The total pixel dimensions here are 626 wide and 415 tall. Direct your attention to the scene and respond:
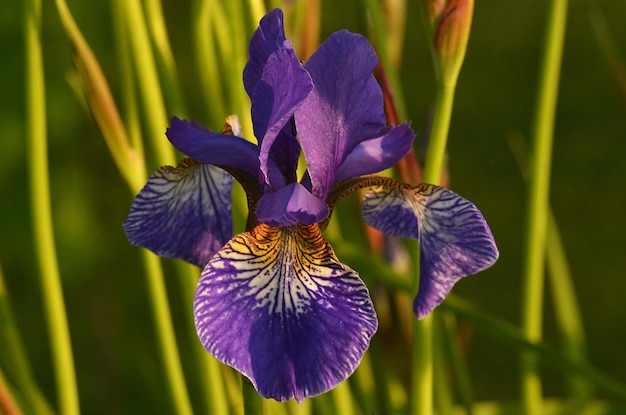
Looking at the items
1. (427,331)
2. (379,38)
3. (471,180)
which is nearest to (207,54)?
(379,38)

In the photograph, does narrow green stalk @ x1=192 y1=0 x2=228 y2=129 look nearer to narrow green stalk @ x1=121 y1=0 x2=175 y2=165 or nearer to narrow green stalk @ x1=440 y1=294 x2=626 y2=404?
narrow green stalk @ x1=121 y1=0 x2=175 y2=165

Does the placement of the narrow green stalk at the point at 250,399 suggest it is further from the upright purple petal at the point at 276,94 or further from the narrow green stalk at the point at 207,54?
the narrow green stalk at the point at 207,54

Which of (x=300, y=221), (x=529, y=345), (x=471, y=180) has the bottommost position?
(x=471, y=180)

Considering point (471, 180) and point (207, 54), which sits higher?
point (207, 54)

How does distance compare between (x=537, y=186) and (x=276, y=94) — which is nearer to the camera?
(x=276, y=94)

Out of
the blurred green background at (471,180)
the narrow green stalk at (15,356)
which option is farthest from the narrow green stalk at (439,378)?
the blurred green background at (471,180)

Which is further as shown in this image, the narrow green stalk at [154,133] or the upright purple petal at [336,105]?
the narrow green stalk at [154,133]

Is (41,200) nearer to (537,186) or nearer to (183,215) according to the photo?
(183,215)
